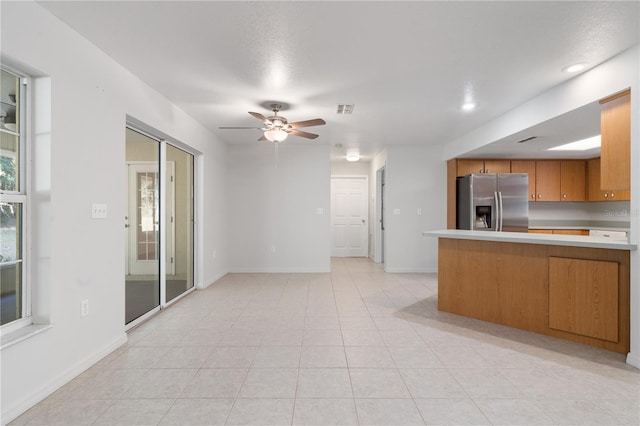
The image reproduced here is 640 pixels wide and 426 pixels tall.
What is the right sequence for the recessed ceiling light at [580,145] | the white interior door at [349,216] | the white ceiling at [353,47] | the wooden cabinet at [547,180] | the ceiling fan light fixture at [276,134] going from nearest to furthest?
the white ceiling at [353,47] → the ceiling fan light fixture at [276,134] → the recessed ceiling light at [580,145] → the wooden cabinet at [547,180] → the white interior door at [349,216]

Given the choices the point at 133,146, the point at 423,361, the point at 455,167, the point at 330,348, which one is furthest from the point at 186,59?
the point at 455,167

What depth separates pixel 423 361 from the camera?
8.30 feet

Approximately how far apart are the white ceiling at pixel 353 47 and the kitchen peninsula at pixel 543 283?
1586 millimetres

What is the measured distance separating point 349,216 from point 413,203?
8.26 ft

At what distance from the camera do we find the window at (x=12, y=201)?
196 cm

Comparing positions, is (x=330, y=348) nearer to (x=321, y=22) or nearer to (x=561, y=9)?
(x=321, y=22)

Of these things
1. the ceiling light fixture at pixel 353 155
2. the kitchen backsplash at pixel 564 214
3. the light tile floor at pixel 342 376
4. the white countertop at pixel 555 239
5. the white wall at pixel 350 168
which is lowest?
the light tile floor at pixel 342 376

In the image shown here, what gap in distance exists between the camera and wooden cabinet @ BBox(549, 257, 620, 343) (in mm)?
2676

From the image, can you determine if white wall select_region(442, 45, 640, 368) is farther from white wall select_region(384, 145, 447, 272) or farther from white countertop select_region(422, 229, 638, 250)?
white wall select_region(384, 145, 447, 272)

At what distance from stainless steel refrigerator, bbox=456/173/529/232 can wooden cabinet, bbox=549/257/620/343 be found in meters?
2.60

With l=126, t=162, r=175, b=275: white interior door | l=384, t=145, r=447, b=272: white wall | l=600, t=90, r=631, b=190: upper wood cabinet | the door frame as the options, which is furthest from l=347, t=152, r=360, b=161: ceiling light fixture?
l=600, t=90, r=631, b=190: upper wood cabinet

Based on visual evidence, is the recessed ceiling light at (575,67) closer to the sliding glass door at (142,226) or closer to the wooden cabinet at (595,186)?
the wooden cabinet at (595,186)

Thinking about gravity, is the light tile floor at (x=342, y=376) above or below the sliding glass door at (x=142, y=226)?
below

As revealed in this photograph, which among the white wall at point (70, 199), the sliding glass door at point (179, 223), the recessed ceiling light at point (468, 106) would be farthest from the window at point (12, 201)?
the recessed ceiling light at point (468, 106)
